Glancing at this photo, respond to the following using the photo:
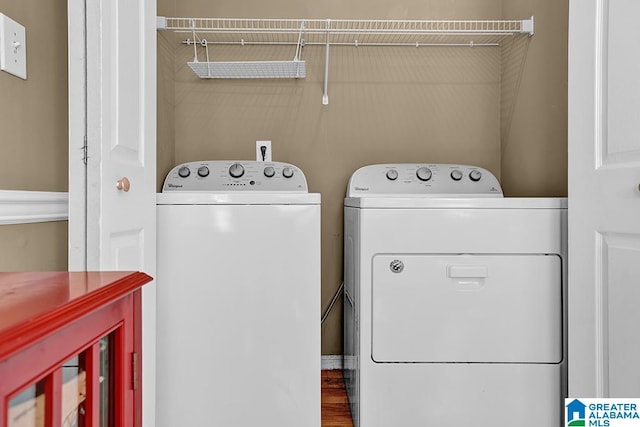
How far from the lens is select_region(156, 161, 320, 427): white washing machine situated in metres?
1.45

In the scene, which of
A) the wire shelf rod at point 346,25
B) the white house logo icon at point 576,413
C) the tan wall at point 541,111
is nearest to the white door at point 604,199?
the white house logo icon at point 576,413

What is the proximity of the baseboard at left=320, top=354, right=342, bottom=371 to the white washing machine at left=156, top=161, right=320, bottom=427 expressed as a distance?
73 cm

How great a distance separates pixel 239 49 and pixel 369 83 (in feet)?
2.07

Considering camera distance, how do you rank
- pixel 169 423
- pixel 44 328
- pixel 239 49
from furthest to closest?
pixel 239 49, pixel 169 423, pixel 44 328

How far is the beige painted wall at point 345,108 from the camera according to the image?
86.1 inches

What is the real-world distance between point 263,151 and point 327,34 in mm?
596

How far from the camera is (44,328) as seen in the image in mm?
407

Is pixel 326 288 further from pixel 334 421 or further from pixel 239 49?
pixel 239 49

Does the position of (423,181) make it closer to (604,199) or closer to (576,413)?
(604,199)

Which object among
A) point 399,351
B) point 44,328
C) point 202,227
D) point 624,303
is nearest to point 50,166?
point 202,227

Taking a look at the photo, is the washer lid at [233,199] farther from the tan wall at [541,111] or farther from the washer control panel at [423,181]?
the tan wall at [541,111]

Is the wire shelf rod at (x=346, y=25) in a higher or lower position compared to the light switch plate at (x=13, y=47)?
higher

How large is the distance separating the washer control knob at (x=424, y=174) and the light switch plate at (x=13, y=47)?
1.54 meters

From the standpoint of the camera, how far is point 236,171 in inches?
80.4
